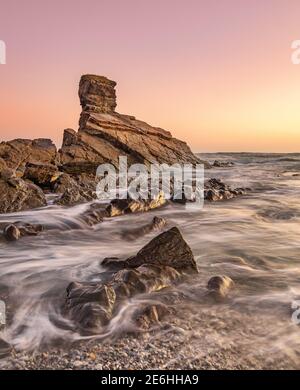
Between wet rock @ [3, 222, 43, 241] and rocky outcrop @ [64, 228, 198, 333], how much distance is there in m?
2.84

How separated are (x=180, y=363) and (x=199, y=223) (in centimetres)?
680

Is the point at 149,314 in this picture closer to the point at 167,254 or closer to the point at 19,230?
the point at 167,254

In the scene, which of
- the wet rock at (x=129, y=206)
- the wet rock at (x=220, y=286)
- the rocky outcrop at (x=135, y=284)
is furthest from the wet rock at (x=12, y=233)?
the wet rock at (x=220, y=286)

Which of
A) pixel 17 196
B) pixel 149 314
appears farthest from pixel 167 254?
pixel 17 196

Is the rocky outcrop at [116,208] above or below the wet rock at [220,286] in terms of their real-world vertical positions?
above

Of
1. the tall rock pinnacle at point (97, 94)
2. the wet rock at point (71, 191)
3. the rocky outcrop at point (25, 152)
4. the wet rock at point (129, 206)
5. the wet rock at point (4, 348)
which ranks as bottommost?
the wet rock at point (4, 348)

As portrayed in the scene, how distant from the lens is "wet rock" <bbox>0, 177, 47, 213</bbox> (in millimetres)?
10602

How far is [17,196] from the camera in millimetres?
11008

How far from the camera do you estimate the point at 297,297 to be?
179 inches

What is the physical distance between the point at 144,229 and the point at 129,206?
2.30 meters

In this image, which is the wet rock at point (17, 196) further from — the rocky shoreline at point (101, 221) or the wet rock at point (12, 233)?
the wet rock at point (12, 233)

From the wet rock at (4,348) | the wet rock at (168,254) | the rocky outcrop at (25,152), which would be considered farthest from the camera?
the rocky outcrop at (25,152)

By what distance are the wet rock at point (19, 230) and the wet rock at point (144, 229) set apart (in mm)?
2000

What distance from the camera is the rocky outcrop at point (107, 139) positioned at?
24344mm
